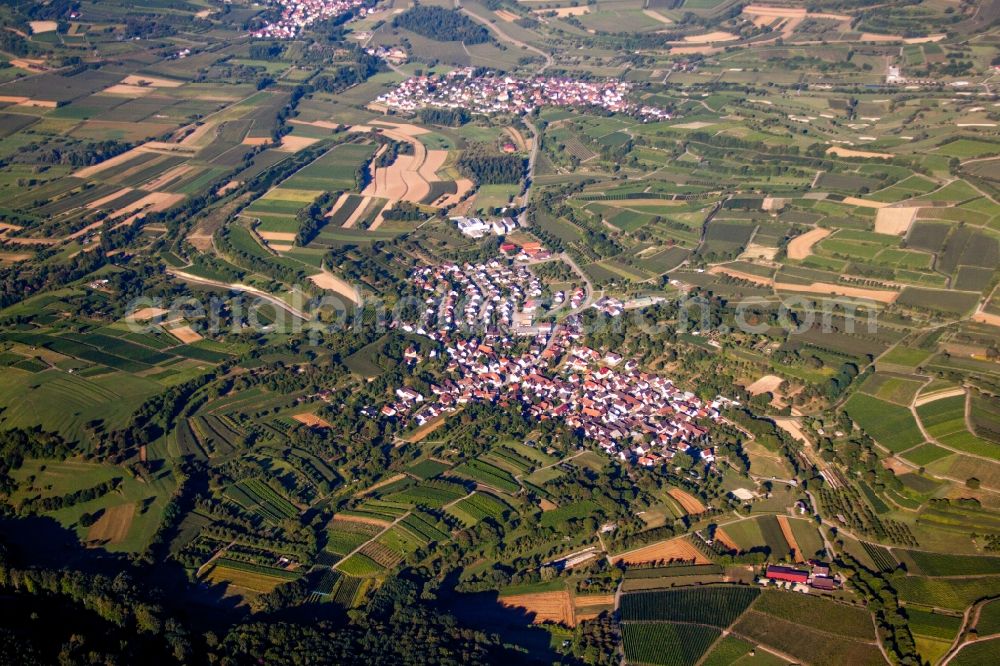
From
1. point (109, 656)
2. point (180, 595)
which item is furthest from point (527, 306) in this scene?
point (109, 656)

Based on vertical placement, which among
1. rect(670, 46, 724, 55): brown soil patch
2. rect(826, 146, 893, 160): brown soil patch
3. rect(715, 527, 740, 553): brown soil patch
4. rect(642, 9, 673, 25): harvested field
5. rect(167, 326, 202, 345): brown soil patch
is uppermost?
rect(642, 9, 673, 25): harvested field

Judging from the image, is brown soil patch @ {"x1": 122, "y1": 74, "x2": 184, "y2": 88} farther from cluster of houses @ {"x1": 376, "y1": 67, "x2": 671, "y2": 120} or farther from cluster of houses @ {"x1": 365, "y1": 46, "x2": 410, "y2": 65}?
cluster of houses @ {"x1": 365, "y1": 46, "x2": 410, "y2": 65}

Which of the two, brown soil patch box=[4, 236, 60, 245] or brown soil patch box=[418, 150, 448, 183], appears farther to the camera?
brown soil patch box=[418, 150, 448, 183]

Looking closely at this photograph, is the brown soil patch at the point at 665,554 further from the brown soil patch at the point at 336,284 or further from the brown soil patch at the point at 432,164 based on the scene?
the brown soil patch at the point at 432,164

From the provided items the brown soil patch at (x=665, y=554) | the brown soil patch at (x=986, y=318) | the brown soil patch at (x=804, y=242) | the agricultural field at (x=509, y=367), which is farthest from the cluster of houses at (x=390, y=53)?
the brown soil patch at (x=665, y=554)

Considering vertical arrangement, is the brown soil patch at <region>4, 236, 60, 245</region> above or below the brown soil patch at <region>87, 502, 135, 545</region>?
above

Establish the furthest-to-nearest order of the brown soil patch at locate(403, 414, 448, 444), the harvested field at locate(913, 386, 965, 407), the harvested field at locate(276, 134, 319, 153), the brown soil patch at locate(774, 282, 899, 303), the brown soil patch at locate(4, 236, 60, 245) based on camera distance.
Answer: the harvested field at locate(276, 134, 319, 153) < the brown soil patch at locate(4, 236, 60, 245) < the brown soil patch at locate(774, 282, 899, 303) < the brown soil patch at locate(403, 414, 448, 444) < the harvested field at locate(913, 386, 965, 407)

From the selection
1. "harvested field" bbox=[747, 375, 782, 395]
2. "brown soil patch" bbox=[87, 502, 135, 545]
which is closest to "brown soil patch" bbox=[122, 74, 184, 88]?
"brown soil patch" bbox=[87, 502, 135, 545]

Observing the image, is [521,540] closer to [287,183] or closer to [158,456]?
[158,456]
